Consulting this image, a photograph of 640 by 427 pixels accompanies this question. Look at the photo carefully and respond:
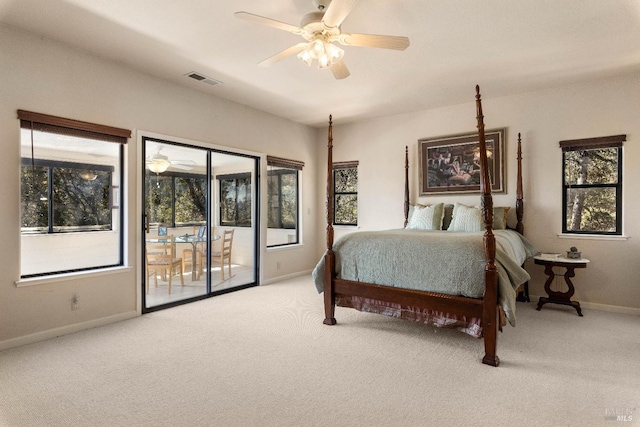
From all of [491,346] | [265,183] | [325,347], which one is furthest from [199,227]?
[491,346]

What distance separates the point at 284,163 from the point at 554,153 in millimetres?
3833

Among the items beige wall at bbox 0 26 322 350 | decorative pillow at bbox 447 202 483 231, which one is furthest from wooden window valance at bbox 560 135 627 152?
beige wall at bbox 0 26 322 350

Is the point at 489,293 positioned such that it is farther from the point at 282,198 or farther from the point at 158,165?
the point at 282,198

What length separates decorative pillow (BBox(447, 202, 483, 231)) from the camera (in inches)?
163

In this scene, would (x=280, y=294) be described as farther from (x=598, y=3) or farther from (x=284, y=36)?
(x=598, y=3)

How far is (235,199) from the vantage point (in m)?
5.03

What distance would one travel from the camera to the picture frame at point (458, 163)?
4.63 meters

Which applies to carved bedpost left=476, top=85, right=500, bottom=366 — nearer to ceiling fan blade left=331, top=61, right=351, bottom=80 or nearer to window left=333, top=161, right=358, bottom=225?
ceiling fan blade left=331, top=61, right=351, bottom=80

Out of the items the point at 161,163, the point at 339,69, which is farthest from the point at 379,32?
the point at 161,163

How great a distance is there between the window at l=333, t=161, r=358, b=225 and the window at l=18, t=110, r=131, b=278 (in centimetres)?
356

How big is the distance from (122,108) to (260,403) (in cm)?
326

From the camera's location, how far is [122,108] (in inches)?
141

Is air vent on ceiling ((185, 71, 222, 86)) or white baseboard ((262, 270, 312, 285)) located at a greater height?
air vent on ceiling ((185, 71, 222, 86))

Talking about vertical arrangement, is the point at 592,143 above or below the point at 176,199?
above
